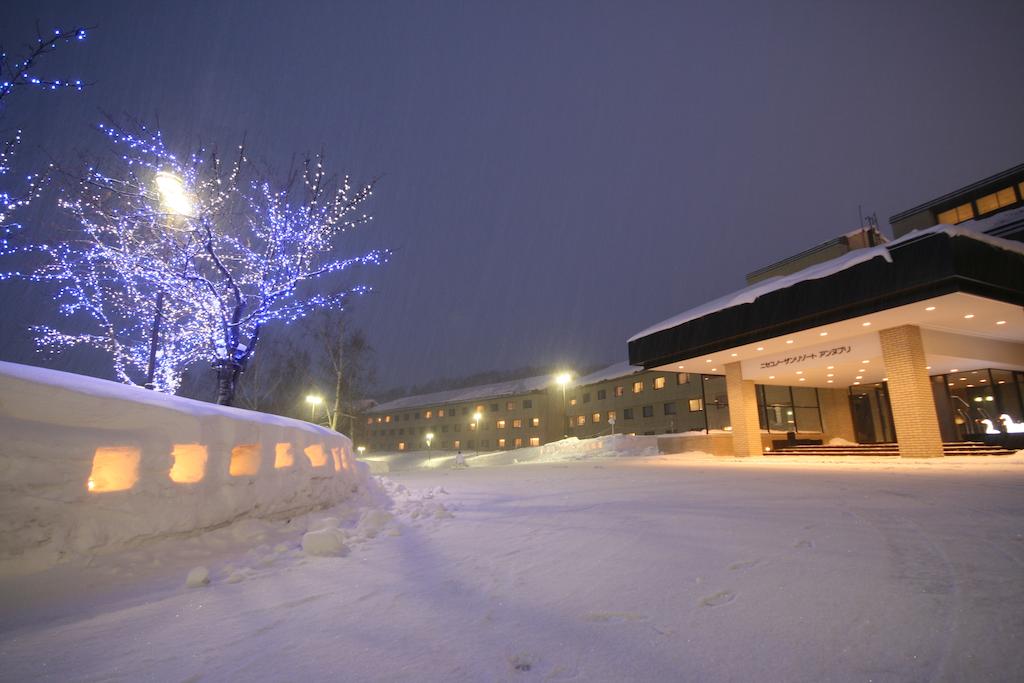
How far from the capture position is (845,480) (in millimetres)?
8891

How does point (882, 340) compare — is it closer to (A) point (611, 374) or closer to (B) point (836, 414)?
(B) point (836, 414)

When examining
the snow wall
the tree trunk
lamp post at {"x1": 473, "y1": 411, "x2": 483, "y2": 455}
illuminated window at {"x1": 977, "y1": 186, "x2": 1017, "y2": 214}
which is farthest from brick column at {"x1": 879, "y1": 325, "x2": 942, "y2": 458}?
lamp post at {"x1": 473, "y1": 411, "x2": 483, "y2": 455}

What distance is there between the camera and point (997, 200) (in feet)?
74.9

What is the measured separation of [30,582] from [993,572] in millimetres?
6953

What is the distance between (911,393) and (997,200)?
1729 centimetres

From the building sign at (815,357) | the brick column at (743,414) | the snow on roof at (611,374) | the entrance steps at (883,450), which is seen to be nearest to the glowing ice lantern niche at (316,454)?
the entrance steps at (883,450)

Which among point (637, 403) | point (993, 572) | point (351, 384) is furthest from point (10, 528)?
point (637, 403)

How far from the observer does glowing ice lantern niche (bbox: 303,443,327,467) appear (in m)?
6.79

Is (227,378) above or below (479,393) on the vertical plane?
below

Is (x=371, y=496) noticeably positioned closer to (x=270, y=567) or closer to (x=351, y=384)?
(x=270, y=567)

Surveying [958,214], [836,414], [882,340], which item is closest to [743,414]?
[882,340]

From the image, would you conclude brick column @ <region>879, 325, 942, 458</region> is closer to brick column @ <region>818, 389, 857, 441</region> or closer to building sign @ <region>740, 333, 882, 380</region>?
building sign @ <region>740, 333, 882, 380</region>

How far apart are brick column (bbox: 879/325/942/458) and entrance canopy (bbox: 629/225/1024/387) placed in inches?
20.9

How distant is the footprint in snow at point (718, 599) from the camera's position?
2.77 metres
